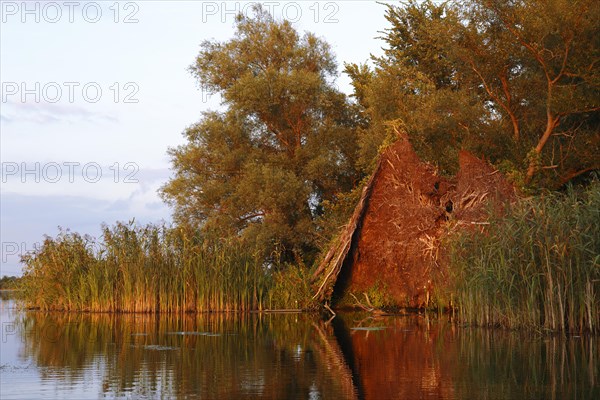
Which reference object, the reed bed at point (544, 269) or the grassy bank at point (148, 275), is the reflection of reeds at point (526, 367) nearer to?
the reed bed at point (544, 269)

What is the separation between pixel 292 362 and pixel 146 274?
1124 centimetres

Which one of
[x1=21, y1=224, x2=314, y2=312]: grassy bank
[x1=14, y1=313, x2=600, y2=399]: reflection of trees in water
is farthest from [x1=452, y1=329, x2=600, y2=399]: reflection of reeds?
[x1=21, y1=224, x2=314, y2=312]: grassy bank

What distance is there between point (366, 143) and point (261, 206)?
17.9 ft

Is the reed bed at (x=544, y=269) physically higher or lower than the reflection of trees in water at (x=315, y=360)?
higher

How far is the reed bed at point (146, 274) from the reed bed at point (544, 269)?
348 inches

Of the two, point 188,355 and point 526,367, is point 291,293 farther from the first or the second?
point 526,367

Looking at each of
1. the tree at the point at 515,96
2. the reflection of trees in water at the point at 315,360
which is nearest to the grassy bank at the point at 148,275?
the reflection of trees in water at the point at 315,360

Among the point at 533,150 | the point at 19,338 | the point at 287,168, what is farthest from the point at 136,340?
the point at 287,168

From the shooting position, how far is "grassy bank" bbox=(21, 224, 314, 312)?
22.0 m

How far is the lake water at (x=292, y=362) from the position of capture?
29.0 feet

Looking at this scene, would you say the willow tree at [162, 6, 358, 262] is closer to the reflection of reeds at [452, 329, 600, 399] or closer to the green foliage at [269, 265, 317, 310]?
the green foliage at [269, 265, 317, 310]

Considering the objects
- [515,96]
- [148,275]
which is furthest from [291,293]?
[515,96]

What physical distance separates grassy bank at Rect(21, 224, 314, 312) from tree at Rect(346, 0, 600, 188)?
736 cm

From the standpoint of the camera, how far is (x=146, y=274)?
21.9 m
